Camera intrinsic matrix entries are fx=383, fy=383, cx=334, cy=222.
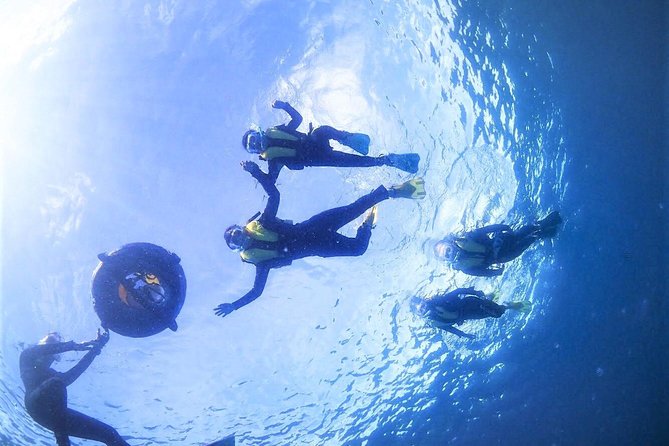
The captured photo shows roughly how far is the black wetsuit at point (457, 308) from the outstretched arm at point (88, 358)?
8495 millimetres

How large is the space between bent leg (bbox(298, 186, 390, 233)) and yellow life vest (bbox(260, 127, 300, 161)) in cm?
167

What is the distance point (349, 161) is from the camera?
765 centimetres

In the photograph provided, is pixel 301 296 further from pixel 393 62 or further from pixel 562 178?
pixel 562 178

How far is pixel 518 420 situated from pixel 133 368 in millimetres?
19041

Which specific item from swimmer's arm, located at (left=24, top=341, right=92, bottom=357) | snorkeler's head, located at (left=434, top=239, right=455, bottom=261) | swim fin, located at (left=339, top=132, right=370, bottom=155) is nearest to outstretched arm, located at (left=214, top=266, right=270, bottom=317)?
swim fin, located at (left=339, top=132, right=370, bottom=155)

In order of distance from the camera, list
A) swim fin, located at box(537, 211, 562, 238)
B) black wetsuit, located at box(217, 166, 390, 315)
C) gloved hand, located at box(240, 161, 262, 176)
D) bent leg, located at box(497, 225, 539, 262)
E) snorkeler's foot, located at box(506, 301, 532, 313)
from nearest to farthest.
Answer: gloved hand, located at box(240, 161, 262, 176) → black wetsuit, located at box(217, 166, 390, 315) → bent leg, located at box(497, 225, 539, 262) → snorkeler's foot, located at box(506, 301, 532, 313) → swim fin, located at box(537, 211, 562, 238)

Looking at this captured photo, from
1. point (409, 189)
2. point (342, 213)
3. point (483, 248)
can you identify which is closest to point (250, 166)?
point (342, 213)

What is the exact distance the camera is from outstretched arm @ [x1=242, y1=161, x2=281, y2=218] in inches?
260

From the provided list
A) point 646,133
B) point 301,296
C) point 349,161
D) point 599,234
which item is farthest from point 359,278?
point 646,133

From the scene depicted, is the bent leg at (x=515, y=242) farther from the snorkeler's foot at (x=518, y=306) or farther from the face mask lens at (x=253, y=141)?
the face mask lens at (x=253, y=141)

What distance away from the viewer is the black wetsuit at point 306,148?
6938mm

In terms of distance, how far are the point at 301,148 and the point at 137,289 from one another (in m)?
3.84

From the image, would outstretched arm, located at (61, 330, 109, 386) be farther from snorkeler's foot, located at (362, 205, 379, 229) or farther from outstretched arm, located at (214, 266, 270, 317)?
snorkeler's foot, located at (362, 205, 379, 229)

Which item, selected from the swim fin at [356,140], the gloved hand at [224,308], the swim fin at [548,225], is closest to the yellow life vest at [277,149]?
the swim fin at [356,140]
